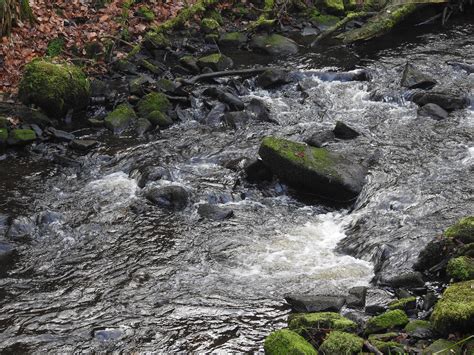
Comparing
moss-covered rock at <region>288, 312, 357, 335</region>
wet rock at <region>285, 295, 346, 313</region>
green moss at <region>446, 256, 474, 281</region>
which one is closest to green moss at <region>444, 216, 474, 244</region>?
green moss at <region>446, 256, 474, 281</region>

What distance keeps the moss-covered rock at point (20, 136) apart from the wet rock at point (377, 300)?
22.2 ft

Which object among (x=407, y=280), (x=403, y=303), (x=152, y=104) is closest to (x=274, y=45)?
(x=152, y=104)

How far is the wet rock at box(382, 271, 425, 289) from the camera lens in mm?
6551

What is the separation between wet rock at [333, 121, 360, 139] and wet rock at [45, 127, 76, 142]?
474cm

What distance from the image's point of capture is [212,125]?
38.4ft

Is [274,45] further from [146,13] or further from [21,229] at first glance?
[21,229]

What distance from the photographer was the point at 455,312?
16.7ft

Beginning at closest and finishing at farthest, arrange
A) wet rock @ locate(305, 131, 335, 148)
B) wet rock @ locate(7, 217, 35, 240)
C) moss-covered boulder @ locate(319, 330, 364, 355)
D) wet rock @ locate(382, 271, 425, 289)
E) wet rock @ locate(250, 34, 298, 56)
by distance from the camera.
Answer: moss-covered boulder @ locate(319, 330, 364, 355)
wet rock @ locate(382, 271, 425, 289)
wet rock @ locate(7, 217, 35, 240)
wet rock @ locate(305, 131, 335, 148)
wet rock @ locate(250, 34, 298, 56)

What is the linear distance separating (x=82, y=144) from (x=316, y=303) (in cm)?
600

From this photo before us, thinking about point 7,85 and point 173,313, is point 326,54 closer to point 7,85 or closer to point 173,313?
point 7,85

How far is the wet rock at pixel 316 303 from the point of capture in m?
6.17

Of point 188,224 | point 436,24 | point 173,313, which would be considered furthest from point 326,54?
point 173,313

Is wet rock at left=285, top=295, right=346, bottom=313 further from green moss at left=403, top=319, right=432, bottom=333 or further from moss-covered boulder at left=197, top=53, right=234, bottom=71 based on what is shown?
moss-covered boulder at left=197, top=53, right=234, bottom=71

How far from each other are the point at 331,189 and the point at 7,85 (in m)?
6.85
